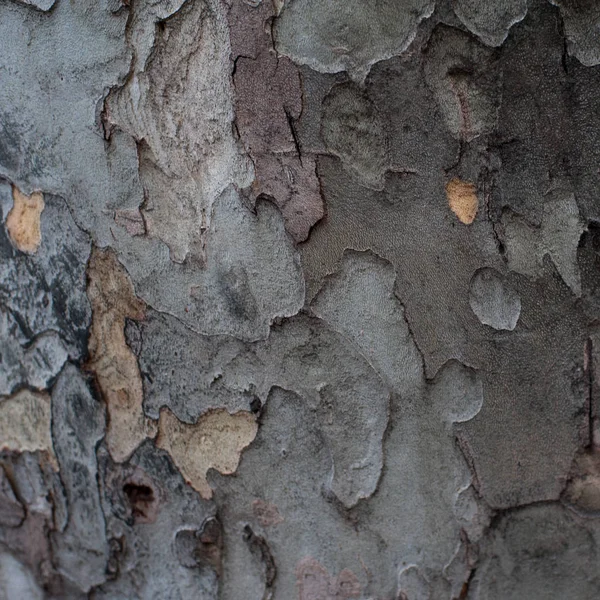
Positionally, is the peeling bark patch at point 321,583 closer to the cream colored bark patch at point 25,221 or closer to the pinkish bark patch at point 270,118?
the pinkish bark patch at point 270,118

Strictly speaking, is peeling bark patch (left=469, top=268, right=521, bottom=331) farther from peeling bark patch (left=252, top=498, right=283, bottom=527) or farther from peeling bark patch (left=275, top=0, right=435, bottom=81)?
peeling bark patch (left=252, top=498, right=283, bottom=527)

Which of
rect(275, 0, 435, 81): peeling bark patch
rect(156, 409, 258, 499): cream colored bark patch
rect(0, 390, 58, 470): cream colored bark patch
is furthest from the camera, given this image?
rect(0, 390, 58, 470): cream colored bark patch

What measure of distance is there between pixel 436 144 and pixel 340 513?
1.53ft

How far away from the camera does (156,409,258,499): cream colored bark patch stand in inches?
34.8

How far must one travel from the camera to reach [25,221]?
96cm

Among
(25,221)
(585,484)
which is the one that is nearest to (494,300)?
(585,484)

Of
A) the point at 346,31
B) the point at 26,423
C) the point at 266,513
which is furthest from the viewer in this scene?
the point at 26,423

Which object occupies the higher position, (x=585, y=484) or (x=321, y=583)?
(x=585, y=484)

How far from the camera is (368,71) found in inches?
28.2

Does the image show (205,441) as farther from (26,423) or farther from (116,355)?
(26,423)

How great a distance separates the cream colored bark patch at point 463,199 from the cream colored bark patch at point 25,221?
545mm

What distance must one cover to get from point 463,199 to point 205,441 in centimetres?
46

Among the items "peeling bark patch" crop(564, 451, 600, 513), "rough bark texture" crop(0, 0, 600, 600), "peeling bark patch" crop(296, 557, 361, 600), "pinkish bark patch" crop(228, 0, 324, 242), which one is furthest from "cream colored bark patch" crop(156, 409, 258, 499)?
"peeling bark patch" crop(564, 451, 600, 513)

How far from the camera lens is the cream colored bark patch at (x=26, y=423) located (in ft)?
3.39
